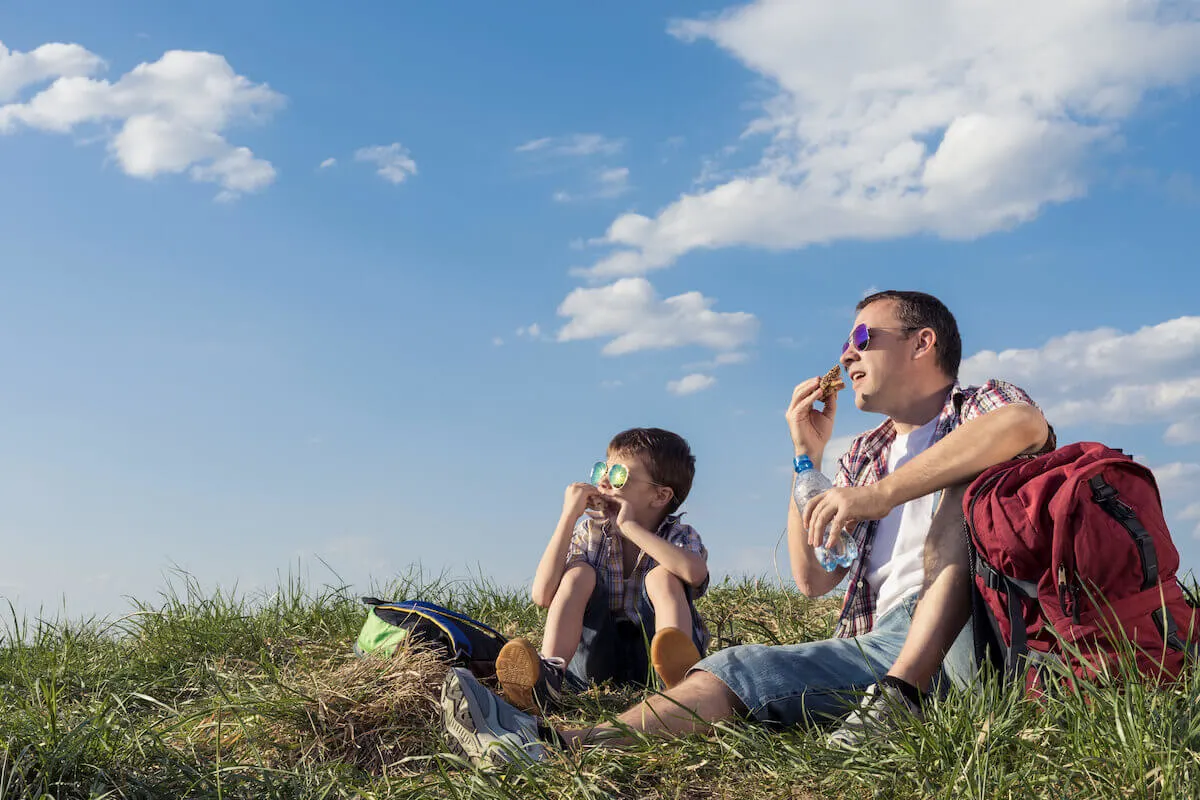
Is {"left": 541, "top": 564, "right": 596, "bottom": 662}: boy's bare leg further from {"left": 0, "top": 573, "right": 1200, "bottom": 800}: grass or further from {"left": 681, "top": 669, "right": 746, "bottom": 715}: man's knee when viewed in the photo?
{"left": 681, "top": 669, "right": 746, "bottom": 715}: man's knee

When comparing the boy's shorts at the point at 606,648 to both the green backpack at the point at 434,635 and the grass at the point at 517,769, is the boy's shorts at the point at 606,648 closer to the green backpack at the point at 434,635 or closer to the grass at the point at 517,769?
the grass at the point at 517,769

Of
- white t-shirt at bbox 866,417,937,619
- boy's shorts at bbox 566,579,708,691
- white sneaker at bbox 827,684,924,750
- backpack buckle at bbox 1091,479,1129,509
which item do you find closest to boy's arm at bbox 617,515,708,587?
boy's shorts at bbox 566,579,708,691

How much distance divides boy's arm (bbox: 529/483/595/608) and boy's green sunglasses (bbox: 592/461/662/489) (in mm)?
133

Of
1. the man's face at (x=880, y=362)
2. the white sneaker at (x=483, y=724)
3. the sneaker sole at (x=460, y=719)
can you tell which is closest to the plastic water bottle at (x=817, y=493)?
the man's face at (x=880, y=362)

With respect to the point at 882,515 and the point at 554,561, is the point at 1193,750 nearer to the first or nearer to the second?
the point at 882,515

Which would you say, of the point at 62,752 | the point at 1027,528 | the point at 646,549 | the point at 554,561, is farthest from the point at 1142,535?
the point at 62,752

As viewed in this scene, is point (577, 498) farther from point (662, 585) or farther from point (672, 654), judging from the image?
point (672, 654)

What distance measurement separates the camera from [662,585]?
16.7ft

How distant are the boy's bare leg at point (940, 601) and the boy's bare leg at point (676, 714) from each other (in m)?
0.64

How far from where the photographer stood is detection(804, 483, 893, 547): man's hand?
12.8 feet

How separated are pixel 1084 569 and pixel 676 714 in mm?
1511

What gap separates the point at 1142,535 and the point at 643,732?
185cm

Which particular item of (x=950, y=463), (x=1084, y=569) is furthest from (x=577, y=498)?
(x=1084, y=569)

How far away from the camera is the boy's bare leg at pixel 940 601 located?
3.73m
